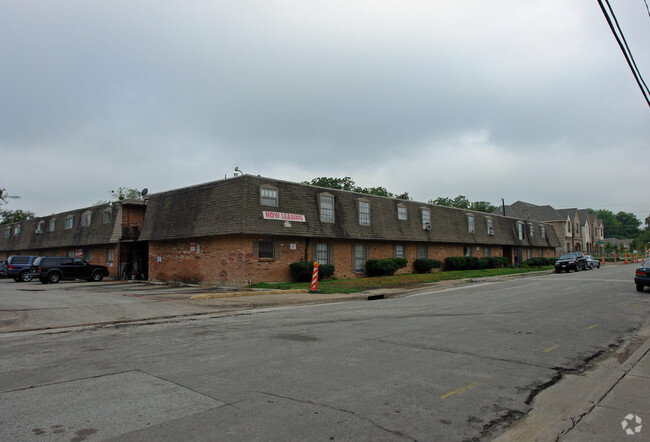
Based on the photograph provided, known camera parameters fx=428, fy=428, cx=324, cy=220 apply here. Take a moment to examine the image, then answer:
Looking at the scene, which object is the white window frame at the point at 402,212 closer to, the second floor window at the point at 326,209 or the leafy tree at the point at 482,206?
the second floor window at the point at 326,209

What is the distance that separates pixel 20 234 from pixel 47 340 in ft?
146

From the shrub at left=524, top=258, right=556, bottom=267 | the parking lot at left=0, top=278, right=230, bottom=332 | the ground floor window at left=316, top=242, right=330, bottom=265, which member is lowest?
the parking lot at left=0, top=278, right=230, bottom=332

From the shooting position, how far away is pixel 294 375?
6.01 metres

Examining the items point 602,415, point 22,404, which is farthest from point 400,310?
point 22,404

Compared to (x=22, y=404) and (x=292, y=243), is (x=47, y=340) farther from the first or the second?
(x=292, y=243)

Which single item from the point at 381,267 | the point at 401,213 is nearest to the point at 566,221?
the point at 401,213

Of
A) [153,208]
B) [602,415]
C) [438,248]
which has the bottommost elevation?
[602,415]

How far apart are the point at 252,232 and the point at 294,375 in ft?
53.7

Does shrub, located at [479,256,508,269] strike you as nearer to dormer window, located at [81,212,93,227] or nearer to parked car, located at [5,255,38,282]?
dormer window, located at [81,212,93,227]

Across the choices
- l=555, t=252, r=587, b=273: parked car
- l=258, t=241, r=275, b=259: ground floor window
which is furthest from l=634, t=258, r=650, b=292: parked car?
l=555, t=252, r=587, b=273: parked car

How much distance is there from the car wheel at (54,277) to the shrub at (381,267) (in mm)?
21328

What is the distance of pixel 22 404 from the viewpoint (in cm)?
493

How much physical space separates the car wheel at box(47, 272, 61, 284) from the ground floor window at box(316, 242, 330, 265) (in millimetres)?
18356

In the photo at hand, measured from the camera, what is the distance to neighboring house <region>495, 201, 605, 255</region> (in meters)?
69.3
